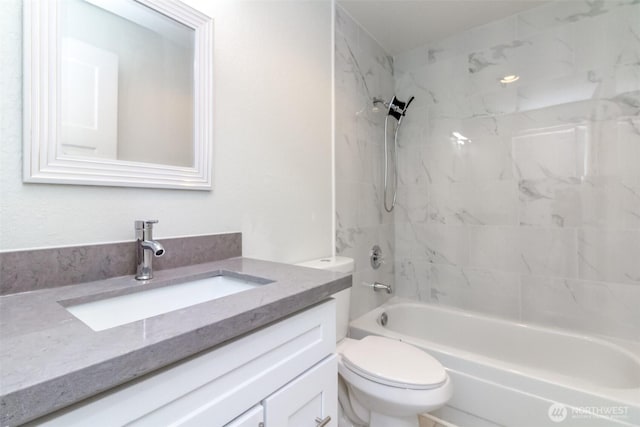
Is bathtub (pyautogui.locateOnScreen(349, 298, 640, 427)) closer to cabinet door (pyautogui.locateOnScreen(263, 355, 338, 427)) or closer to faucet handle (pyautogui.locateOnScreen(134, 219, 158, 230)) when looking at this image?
cabinet door (pyautogui.locateOnScreen(263, 355, 338, 427))

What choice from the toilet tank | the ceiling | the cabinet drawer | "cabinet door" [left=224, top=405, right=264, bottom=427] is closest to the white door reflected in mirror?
the cabinet drawer

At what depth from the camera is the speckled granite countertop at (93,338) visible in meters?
0.33

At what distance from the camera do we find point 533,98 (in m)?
1.85

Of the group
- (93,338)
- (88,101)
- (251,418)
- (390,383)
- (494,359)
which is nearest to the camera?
(93,338)

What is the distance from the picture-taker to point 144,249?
83cm

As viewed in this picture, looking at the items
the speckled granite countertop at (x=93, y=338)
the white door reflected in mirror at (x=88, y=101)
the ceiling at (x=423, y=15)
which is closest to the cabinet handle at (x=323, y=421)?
the speckled granite countertop at (x=93, y=338)

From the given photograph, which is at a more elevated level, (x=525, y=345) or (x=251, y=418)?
(x=251, y=418)

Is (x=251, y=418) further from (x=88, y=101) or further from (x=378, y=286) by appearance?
(x=378, y=286)

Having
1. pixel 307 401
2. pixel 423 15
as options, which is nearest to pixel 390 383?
pixel 307 401

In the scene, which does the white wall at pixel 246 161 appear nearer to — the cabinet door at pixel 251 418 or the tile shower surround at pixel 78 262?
the tile shower surround at pixel 78 262

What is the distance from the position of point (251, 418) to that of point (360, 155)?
5.49 feet

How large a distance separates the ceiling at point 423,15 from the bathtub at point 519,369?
1.98 metres

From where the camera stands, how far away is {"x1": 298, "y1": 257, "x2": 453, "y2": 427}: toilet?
3.71 feet

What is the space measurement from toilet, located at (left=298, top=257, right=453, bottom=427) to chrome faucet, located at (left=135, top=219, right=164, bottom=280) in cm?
77
